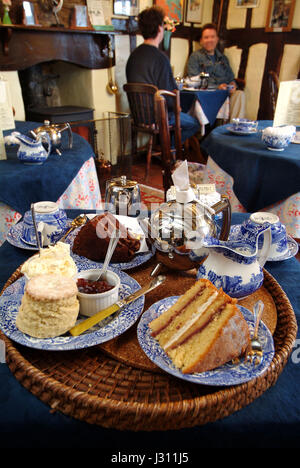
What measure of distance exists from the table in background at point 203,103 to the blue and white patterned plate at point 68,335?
341 centimetres

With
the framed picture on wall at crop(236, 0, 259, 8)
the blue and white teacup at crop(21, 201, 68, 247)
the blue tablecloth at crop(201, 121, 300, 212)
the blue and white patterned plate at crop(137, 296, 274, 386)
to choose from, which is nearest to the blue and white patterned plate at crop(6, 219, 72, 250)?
the blue and white teacup at crop(21, 201, 68, 247)

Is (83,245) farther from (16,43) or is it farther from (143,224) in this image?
(16,43)

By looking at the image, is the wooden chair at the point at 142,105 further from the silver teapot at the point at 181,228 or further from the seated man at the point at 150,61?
the silver teapot at the point at 181,228

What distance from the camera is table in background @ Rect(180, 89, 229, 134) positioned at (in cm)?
372

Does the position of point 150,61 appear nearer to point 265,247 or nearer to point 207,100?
point 207,100

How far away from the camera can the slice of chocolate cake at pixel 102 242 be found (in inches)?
33.4

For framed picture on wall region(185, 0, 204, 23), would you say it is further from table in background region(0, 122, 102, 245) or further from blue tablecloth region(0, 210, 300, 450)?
blue tablecloth region(0, 210, 300, 450)

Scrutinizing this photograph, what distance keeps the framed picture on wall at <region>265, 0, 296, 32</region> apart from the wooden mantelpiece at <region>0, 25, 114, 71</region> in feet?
8.21

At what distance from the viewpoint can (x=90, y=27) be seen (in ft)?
10.7

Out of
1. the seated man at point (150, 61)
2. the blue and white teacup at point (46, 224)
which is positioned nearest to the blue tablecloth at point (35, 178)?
the blue and white teacup at point (46, 224)

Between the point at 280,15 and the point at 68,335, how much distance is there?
5.29 metres

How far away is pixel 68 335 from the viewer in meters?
0.62

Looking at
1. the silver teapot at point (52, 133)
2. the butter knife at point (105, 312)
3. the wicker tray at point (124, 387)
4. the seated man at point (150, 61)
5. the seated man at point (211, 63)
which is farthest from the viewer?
the seated man at point (211, 63)
